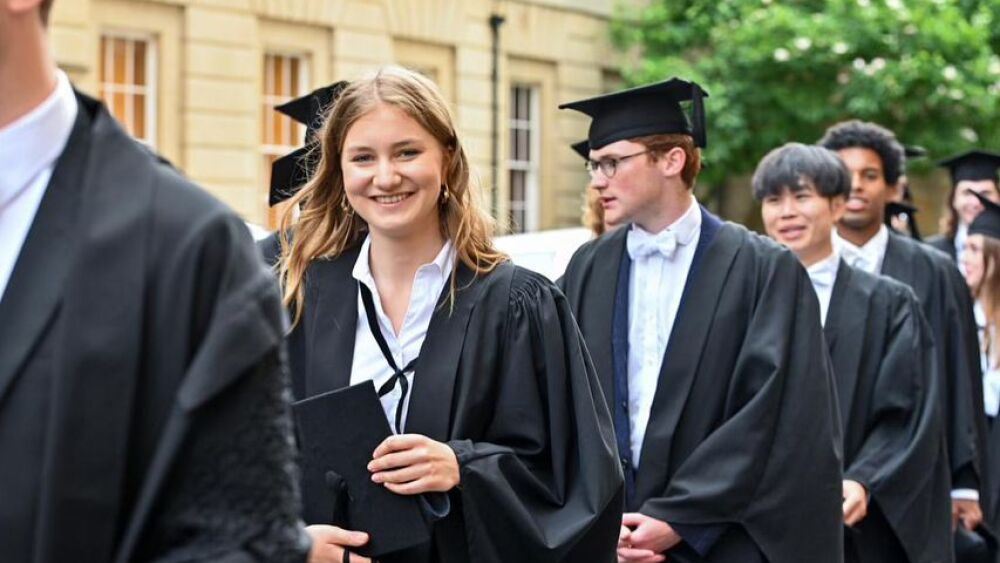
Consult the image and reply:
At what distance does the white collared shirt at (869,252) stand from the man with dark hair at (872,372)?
93 cm

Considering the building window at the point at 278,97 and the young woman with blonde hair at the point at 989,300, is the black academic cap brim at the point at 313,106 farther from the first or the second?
the building window at the point at 278,97

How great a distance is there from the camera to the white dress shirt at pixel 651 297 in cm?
528

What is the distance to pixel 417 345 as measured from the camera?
3959 millimetres

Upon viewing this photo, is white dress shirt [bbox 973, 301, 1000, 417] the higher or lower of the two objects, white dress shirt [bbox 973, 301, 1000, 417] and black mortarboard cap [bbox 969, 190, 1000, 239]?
the lower

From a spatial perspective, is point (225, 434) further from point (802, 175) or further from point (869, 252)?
point (869, 252)

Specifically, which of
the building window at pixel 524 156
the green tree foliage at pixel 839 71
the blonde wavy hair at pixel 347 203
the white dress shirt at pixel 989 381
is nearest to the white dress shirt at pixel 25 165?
the blonde wavy hair at pixel 347 203

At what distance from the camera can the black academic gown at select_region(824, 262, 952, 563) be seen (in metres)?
6.36

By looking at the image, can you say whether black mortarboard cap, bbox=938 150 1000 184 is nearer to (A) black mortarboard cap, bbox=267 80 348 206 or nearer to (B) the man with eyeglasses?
(B) the man with eyeglasses

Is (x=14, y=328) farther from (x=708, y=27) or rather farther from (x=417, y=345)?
(x=708, y=27)

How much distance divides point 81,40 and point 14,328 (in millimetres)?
15793

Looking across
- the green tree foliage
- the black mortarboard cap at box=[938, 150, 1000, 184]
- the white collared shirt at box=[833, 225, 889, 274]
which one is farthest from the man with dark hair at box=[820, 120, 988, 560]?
the green tree foliage

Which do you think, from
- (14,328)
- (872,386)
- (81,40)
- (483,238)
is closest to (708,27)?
(81,40)

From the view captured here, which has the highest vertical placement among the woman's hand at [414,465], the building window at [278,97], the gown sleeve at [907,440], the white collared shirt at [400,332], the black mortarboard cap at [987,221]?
the building window at [278,97]

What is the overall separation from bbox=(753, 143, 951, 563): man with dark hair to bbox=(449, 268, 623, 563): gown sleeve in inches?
100
